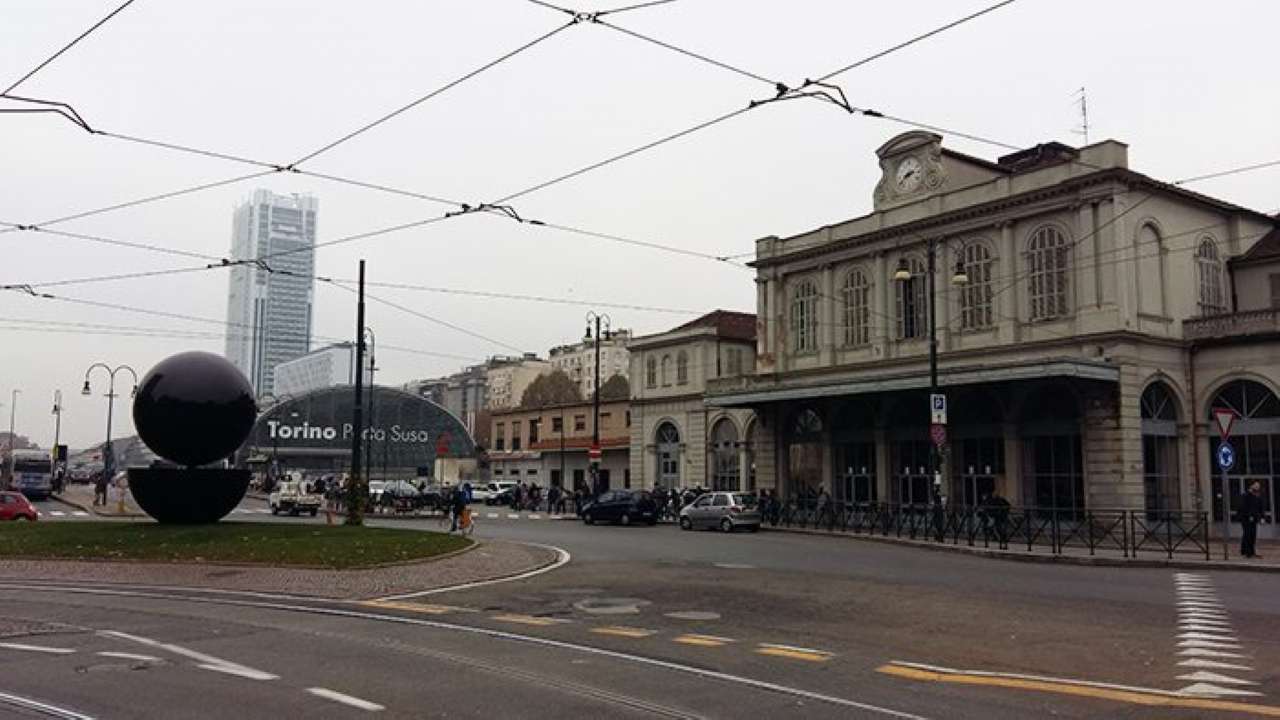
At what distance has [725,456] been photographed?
57531 mm

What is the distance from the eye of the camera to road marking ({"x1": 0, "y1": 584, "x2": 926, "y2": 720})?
29.2 ft

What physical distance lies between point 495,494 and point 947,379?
41.2m

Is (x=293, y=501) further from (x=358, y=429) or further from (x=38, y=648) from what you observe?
(x=38, y=648)

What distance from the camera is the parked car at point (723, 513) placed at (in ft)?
124

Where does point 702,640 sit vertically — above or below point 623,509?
below

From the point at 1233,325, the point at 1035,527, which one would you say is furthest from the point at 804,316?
the point at 1035,527

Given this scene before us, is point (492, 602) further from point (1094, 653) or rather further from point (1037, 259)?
point (1037, 259)

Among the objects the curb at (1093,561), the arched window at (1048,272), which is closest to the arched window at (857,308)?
the arched window at (1048,272)

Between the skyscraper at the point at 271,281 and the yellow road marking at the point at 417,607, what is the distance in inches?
680

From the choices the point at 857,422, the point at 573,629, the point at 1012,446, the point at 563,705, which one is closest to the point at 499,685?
the point at 563,705

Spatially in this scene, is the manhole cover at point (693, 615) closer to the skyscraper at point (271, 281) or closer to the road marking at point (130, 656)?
the road marking at point (130, 656)

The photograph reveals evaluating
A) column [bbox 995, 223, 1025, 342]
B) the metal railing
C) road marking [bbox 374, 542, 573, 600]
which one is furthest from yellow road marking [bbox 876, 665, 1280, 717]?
column [bbox 995, 223, 1025, 342]

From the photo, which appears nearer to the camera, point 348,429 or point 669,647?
point 669,647

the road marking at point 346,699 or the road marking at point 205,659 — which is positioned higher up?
the road marking at point 346,699
